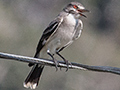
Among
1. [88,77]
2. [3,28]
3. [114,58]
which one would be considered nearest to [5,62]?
[3,28]

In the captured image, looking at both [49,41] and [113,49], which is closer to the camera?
[49,41]

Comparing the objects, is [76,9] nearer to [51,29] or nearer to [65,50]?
[51,29]

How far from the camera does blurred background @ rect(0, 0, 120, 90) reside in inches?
376

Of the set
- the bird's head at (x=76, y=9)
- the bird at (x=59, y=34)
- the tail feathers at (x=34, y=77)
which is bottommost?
the tail feathers at (x=34, y=77)

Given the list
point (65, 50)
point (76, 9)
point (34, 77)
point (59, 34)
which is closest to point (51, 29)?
point (59, 34)

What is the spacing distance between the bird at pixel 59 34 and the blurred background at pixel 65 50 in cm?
362

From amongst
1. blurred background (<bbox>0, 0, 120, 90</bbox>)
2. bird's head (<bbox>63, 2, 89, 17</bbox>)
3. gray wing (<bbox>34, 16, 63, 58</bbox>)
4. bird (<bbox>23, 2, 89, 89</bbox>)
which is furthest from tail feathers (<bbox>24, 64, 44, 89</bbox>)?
blurred background (<bbox>0, 0, 120, 90</bbox>)

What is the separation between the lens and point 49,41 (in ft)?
16.9

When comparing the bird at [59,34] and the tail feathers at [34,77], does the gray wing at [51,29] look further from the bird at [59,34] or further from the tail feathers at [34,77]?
the tail feathers at [34,77]

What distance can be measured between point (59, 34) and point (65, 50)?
17.5 feet

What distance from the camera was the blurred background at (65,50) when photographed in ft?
31.4

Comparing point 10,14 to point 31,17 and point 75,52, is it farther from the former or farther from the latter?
point 75,52

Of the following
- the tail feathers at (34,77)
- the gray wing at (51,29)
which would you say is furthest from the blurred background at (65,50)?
the gray wing at (51,29)

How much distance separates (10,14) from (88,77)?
12.8ft
